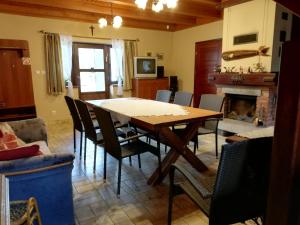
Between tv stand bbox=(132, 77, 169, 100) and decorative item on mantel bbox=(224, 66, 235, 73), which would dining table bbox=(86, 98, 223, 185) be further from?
tv stand bbox=(132, 77, 169, 100)

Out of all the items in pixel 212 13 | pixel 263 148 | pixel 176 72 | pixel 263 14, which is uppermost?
pixel 212 13

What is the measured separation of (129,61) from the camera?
20.5 feet

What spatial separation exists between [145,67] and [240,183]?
209 inches

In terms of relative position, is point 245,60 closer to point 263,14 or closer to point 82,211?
point 263,14

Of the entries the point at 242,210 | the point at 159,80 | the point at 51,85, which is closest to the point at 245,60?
the point at 159,80

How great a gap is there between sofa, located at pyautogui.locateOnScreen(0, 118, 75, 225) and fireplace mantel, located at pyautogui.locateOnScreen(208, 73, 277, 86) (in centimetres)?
343

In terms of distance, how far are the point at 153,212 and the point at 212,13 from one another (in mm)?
4674

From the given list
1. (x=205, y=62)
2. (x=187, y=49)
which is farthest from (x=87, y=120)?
(x=187, y=49)

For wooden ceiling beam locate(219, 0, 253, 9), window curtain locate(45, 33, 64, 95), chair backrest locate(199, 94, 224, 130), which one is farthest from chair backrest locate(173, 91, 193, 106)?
window curtain locate(45, 33, 64, 95)

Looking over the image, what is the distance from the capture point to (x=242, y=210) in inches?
51.2

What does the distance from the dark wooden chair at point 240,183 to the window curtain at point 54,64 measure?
4846 mm

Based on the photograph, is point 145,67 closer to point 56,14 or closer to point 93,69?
point 93,69

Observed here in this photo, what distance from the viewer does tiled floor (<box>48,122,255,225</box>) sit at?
1876 millimetres

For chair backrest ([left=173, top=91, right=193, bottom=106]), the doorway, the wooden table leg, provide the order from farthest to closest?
the doorway < chair backrest ([left=173, top=91, right=193, bottom=106]) < the wooden table leg
